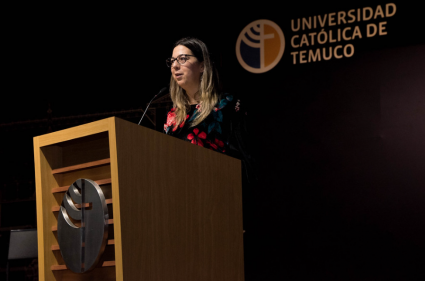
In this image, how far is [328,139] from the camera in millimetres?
3141

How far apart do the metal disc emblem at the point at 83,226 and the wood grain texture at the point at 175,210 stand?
0.10 m

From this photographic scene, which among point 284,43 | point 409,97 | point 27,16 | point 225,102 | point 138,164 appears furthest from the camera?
point 27,16

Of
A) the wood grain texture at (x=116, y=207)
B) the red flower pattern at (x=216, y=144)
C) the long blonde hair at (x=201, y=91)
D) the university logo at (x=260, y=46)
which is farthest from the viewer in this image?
the university logo at (x=260, y=46)

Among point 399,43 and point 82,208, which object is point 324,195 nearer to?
point 399,43

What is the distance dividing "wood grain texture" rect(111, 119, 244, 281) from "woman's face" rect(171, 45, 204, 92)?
0.54m

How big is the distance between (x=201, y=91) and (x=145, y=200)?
91cm

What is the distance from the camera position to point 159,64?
3734mm

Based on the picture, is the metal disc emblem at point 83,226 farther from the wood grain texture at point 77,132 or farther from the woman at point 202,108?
the woman at point 202,108

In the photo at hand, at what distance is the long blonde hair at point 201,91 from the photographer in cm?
193

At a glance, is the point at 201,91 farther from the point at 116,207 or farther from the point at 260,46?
the point at 260,46

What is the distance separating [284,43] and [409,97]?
2.91ft

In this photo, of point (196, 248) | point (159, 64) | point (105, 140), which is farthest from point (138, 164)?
point (159, 64)

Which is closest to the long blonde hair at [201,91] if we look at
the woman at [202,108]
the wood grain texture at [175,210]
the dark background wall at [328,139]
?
the woman at [202,108]

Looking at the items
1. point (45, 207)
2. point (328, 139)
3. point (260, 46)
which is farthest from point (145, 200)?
point (260, 46)
